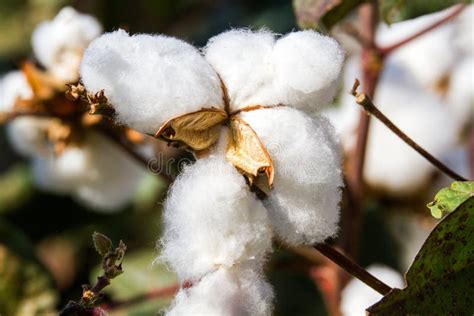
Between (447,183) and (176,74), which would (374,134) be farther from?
(176,74)

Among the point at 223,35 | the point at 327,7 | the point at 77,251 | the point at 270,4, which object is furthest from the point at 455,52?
the point at 223,35

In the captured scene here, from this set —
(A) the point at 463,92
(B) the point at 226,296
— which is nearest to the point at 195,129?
(B) the point at 226,296

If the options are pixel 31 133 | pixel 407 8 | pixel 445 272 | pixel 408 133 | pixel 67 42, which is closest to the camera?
pixel 445 272

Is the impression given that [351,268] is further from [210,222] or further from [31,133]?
[31,133]

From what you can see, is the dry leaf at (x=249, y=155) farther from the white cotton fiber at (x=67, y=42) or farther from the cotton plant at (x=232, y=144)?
the white cotton fiber at (x=67, y=42)

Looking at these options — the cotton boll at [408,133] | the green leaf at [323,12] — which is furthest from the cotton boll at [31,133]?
the cotton boll at [408,133]

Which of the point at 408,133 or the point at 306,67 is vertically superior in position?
the point at 306,67

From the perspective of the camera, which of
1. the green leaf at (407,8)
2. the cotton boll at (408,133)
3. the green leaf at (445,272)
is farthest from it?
the cotton boll at (408,133)
